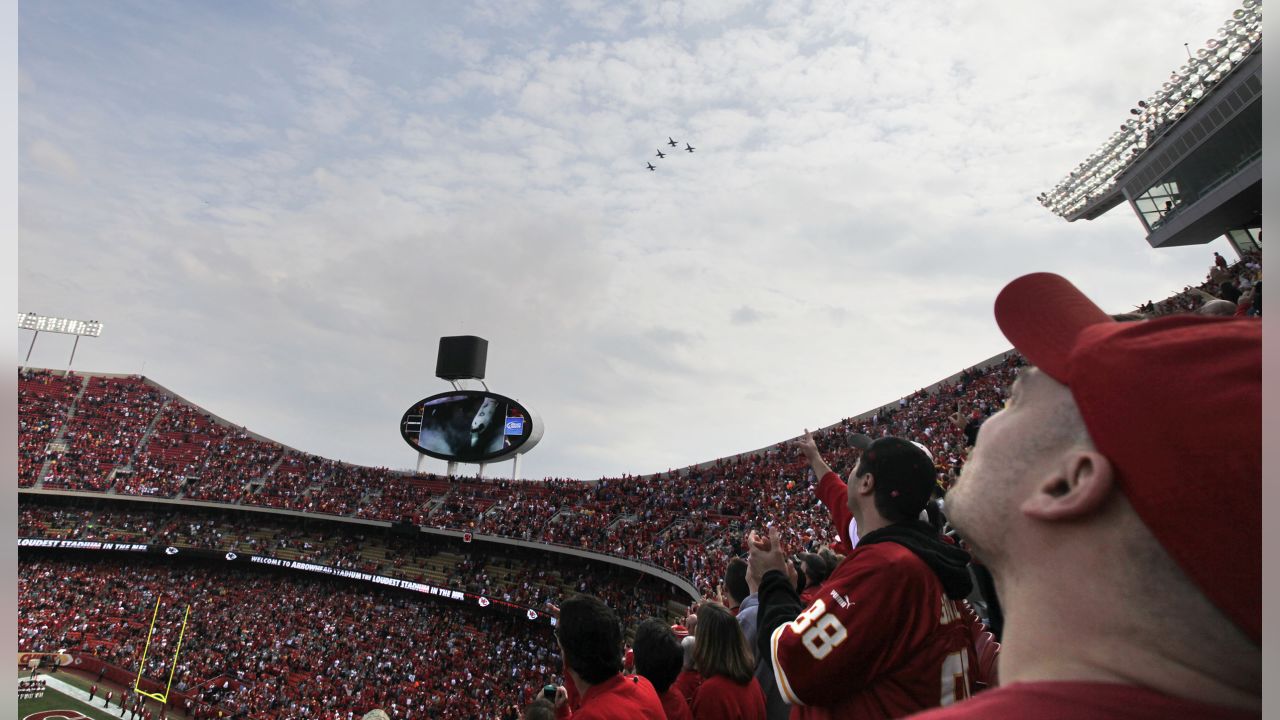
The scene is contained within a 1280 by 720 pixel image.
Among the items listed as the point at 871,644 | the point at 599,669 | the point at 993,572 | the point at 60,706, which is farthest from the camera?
the point at 60,706

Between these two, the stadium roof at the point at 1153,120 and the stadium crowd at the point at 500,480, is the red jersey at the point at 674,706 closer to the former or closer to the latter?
the stadium crowd at the point at 500,480

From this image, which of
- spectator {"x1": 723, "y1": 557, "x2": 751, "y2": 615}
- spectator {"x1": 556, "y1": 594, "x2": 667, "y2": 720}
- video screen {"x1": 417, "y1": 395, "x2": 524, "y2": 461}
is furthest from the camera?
video screen {"x1": 417, "y1": 395, "x2": 524, "y2": 461}

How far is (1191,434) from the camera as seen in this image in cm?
90

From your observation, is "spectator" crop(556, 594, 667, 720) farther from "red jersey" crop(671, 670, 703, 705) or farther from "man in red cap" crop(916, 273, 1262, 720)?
"man in red cap" crop(916, 273, 1262, 720)

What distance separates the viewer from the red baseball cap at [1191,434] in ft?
2.81

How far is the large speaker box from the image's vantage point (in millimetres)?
44312

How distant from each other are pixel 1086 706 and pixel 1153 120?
3479 cm

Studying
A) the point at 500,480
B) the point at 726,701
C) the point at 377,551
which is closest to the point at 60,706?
the point at 377,551

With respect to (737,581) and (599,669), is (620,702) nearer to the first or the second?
(599,669)

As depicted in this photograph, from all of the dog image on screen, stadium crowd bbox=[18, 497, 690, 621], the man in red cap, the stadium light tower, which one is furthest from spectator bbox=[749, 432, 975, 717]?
the stadium light tower

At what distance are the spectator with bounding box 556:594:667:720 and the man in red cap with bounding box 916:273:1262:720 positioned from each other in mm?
2224

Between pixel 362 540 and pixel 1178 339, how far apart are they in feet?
149

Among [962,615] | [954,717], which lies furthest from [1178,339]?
[962,615]

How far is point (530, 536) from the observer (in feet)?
116
